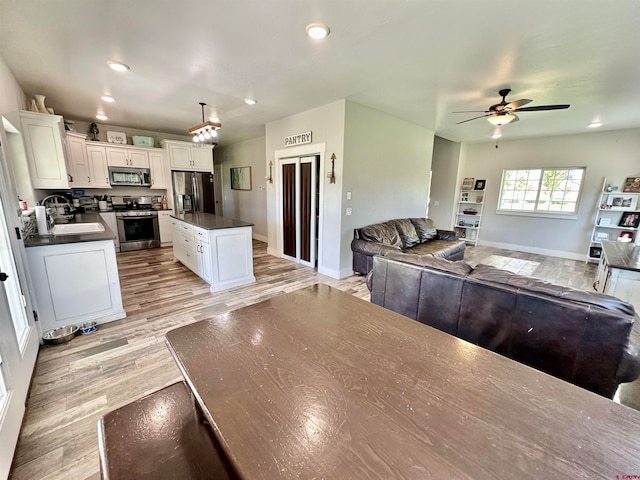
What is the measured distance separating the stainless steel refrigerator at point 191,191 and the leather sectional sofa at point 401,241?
431cm

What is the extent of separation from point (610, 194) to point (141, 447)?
7784 millimetres

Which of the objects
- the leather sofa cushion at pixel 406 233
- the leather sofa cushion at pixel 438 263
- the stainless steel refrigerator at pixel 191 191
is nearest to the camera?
the leather sofa cushion at pixel 438 263

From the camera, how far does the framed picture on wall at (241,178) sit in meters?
6.85

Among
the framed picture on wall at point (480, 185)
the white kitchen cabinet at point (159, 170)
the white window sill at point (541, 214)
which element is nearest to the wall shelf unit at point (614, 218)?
the white window sill at point (541, 214)

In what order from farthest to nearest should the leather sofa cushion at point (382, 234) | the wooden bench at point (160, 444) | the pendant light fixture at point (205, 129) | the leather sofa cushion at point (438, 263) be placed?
the leather sofa cushion at point (382, 234) → the pendant light fixture at point (205, 129) → the leather sofa cushion at point (438, 263) → the wooden bench at point (160, 444)

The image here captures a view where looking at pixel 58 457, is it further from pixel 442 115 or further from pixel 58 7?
pixel 442 115

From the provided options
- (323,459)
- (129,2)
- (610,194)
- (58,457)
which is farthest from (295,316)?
(610,194)

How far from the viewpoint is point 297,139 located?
4.53 m

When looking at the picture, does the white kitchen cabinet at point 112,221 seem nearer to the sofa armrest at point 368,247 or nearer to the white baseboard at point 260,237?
the white baseboard at point 260,237

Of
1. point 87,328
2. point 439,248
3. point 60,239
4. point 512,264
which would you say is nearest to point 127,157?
point 60,239

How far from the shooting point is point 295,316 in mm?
1286

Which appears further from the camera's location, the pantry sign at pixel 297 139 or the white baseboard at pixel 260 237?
the white baseboard at pixel 260 237

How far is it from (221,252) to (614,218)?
7.45 m

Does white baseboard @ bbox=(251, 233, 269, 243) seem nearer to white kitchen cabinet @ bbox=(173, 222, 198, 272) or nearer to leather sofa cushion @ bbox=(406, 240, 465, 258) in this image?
white kitchen cabinet @ bbox=(173, 222, 198, 272)
